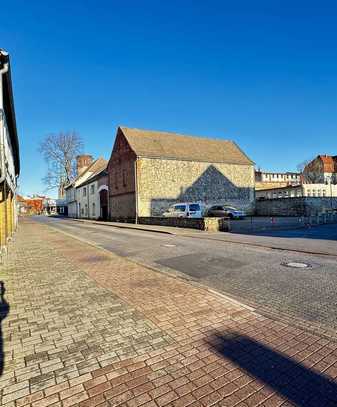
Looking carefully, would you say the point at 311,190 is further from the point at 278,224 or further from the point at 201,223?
the point at 201,223

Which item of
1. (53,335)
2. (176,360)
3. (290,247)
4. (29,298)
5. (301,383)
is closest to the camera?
(301,383)

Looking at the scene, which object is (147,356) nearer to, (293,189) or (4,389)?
(4,389)

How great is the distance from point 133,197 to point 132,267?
2397 centimetres

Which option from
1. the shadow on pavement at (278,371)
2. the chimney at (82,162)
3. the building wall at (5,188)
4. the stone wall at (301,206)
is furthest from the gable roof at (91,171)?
the shadow on pavement at (278,371)

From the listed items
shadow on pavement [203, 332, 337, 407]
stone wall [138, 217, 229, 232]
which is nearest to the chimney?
stone wall [138, 217, 229, 232]

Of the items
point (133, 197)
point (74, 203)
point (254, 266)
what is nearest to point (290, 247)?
point (254, 266)

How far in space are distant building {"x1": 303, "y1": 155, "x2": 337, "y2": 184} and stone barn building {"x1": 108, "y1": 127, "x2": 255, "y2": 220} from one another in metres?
50.8

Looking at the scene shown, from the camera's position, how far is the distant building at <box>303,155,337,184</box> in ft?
263

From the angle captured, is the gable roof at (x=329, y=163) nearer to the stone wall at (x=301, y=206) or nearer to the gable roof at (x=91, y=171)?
the stone wall at (x=301, y=206)

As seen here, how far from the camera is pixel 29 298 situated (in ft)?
17.7

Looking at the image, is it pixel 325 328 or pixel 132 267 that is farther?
pixel 132 267

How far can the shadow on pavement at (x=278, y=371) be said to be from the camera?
2.50 meters

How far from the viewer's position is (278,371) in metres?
2.89

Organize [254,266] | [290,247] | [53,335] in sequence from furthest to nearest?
[290,247] → [254,266] → [53,335]
